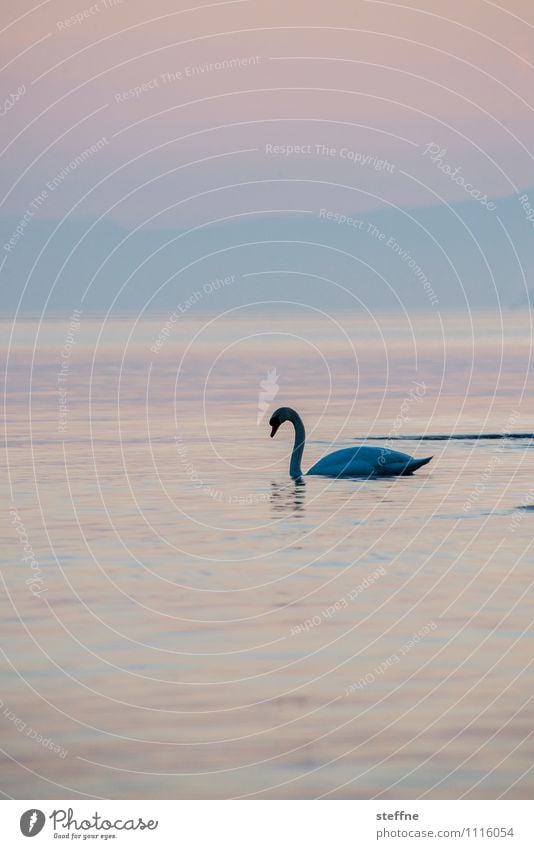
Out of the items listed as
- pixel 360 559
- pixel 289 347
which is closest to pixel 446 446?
pixel 360 559

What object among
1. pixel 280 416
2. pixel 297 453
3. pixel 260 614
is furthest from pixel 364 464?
pixel 260 614

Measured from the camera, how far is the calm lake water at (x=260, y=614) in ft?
45.4

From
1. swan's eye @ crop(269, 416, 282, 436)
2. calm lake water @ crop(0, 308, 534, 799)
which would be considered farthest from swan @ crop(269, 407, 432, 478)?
swan's eye @ crop(269, 416, 282, 436)

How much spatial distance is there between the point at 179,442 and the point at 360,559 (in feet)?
39.1

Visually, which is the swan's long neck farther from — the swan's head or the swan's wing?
the swan's head

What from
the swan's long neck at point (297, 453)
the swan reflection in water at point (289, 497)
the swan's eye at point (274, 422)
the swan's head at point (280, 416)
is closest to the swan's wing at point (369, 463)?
the swan's long neck at point (297, 453)

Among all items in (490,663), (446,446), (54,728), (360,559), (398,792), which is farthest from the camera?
(446,446)

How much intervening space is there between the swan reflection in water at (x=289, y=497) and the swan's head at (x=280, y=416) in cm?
410

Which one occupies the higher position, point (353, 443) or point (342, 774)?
point (353, 443)

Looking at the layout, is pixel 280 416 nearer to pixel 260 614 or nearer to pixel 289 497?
pixel 289 497

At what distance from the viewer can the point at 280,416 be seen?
106 ft

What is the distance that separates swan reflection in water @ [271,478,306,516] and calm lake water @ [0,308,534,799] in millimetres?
95

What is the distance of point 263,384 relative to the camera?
4638cm
